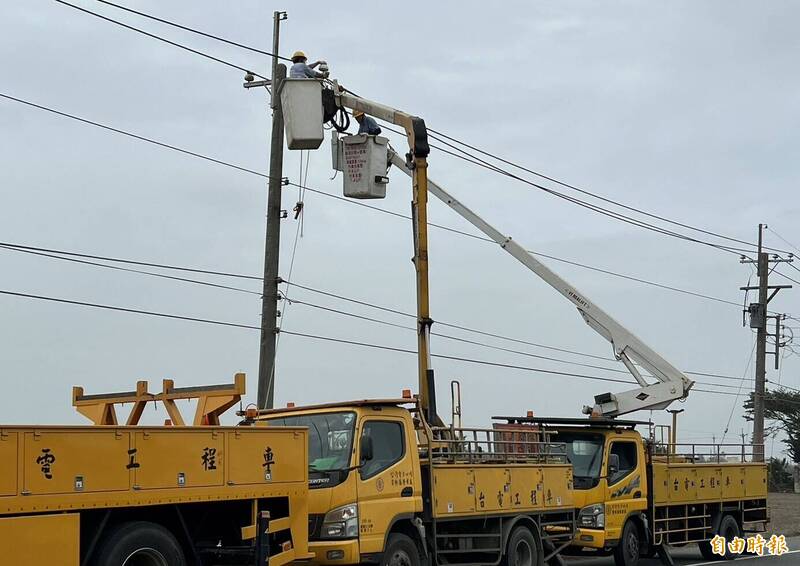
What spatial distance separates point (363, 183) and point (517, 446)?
4795mm

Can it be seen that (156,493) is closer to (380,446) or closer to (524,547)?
(380,446)

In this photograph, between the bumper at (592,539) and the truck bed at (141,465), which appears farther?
the bumper at (592,539)

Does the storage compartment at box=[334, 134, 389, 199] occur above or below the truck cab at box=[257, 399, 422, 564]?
above

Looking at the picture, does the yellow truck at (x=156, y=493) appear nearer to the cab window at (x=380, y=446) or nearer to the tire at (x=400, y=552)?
the cab window at (x=380, y=446)

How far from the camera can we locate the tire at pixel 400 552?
1337 cm

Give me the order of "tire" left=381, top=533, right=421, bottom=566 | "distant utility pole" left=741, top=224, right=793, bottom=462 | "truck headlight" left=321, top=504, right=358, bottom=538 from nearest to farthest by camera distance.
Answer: "truck headlight" left=321, top=504, right=358, bottom=538, "tire" left=381, top=533, right=421, bottom=566, "distant utility pole" left=741, top=224, right=793, bottom=462

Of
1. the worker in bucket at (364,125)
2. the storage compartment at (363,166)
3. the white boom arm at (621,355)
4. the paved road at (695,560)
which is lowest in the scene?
the paved road at (695,560)

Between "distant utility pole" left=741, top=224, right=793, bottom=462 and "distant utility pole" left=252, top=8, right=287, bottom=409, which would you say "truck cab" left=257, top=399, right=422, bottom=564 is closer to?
"distant utility pole" left=252, top=8, right=287, bottom=409

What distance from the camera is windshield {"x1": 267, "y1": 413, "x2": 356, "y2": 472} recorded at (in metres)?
13.1

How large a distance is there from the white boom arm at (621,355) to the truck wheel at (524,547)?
24.0 ft

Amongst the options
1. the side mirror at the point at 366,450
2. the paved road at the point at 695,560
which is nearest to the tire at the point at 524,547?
the side mirror at the point at 366,450

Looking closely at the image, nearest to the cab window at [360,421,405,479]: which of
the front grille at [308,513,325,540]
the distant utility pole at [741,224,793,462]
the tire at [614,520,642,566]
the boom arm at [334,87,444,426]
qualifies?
the front grille at [308,513,325,540]

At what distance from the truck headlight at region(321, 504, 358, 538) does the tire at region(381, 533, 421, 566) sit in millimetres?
764

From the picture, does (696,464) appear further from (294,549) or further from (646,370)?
(294,549)
